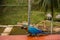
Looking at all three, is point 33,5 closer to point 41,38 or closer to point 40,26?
point 40,26

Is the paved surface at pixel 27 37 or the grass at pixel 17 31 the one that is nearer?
the paved surface at pixel 27 37

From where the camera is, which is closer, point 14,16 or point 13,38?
point 13,38

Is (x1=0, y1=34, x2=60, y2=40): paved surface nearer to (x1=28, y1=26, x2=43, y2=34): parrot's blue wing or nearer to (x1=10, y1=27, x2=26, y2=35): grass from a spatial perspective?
(x1=28, y1=26, x2=43, y2=34): parrot's blue wing

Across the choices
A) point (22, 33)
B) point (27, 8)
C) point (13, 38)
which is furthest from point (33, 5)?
Answer: point (13, 38)

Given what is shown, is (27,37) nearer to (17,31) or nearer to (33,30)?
(33,30)

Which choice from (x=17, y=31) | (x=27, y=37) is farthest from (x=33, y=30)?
(x=17, y=31)

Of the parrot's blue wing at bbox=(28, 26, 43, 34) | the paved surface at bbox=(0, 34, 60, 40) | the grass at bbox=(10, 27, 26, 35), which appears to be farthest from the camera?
the grass at bbox=(10, 27, 26, 35)

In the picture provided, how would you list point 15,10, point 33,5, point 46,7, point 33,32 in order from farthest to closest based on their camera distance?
point 15,10 → point 33,5 → point 33,32 → point 46,7

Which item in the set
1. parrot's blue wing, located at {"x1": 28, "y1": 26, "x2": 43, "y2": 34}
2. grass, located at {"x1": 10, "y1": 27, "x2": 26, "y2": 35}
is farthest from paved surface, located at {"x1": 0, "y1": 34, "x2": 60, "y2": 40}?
grass, located at {"x1": 10, "y1": 27, "x2": 26, "y2": 35}

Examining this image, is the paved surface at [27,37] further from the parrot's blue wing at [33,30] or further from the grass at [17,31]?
the grass at [17,31]

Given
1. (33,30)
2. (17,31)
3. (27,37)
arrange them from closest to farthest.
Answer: (27,37) → (33,30) → (17,31)

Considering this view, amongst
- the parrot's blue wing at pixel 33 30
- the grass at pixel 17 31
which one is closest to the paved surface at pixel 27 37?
the parrot's blue wing at pixel 33 30

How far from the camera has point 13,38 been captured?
188 inches

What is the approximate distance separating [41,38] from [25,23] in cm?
99
